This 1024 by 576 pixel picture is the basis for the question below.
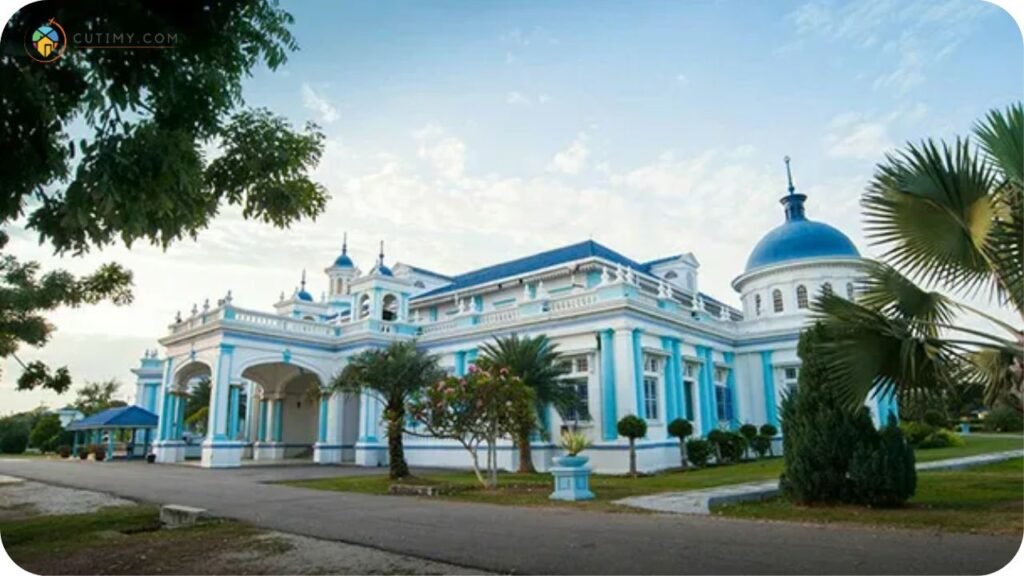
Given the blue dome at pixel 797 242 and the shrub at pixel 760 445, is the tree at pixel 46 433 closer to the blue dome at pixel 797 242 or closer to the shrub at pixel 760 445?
the shrub at pixel 760 445

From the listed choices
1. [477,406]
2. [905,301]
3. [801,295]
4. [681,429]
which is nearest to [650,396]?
[681,429]

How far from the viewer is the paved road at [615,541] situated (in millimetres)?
5344

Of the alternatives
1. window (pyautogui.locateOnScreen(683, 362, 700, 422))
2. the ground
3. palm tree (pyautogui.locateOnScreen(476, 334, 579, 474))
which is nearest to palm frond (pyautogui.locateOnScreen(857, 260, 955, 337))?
the ground

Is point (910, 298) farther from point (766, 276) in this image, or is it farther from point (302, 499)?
point (766, 276)

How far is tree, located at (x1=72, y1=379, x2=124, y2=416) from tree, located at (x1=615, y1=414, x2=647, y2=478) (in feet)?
162

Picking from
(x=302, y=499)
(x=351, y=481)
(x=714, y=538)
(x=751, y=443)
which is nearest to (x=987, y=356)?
(x=714, y=538)

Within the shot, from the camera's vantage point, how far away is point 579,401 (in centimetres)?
1969

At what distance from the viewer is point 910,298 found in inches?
267

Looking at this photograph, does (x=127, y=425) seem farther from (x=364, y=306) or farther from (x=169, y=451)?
(x=364, y=306)

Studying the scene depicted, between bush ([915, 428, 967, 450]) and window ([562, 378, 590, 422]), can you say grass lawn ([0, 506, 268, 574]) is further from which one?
bush ([915, 428, 967, 450])

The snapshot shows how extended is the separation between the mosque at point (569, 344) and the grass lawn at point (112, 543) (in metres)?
11.5

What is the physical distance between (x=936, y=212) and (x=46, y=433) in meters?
52.9

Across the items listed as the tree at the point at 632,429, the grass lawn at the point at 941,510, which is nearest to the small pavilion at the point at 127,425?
the tree at the point at 632,429

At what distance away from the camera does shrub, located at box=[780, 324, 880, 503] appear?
8.99m
